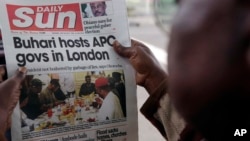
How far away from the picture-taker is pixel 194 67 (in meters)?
0.81

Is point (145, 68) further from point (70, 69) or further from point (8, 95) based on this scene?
point (8, 95)

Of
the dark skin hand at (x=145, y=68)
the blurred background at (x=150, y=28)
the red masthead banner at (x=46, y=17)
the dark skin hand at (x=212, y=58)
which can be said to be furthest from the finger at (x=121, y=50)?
the blurred background at (x=150, y=28)

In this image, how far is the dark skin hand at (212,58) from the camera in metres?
0.80

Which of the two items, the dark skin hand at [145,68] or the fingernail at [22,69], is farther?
the dark skin hand at [145,68]

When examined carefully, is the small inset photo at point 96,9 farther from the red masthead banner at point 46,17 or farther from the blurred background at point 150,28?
the blurred background at point 150,28

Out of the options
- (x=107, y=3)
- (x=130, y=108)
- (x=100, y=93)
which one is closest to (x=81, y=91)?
(x=100, y=93)

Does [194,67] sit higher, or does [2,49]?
[2,49]

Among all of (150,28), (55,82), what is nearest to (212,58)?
(55,82)

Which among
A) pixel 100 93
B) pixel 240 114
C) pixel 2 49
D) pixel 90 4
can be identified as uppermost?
pixel 90 4

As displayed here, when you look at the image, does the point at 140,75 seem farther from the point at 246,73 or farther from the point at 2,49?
the point at 246,73

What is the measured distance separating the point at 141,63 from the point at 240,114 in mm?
759

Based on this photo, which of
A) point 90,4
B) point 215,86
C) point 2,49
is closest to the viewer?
point 215,86

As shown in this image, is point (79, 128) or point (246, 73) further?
point (79, 128)

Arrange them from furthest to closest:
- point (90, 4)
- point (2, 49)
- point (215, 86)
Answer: point (90, 4) → point (2, 49) → point (215, 86)
